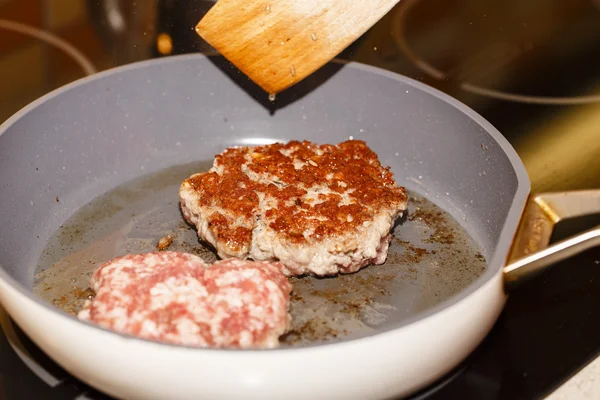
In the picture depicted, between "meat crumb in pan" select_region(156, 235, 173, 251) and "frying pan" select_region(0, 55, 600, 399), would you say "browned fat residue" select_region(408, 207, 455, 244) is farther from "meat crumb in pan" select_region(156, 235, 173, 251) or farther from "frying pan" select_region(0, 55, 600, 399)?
"meat crumb in pan" select_region(156, 235, 173, 251)

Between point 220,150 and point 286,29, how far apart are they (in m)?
0.49

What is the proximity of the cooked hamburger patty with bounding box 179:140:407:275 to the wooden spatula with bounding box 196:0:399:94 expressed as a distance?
288 mm

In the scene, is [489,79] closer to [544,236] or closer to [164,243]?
[544,236]

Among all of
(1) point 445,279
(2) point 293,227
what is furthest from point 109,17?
(1) point 445,279

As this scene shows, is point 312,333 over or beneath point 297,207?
beneath

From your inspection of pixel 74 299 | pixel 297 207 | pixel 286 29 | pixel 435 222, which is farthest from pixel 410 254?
pixel 74 299

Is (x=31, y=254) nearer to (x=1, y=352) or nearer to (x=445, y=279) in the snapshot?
(x=1, y=352)

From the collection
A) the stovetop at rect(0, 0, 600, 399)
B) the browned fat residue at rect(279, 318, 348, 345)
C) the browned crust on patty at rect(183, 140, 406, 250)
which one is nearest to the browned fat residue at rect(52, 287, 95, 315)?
the stovetop at rect(0, 0, 600, 399)

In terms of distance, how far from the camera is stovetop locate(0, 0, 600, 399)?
5.03ft

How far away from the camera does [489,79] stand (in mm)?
2846

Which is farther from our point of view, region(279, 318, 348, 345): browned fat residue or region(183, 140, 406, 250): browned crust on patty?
region(183, 140, 406, 250): browned crust on patty

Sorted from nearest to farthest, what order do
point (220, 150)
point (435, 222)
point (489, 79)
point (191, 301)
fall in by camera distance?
1. point (191, 301)
2. point (435, 222)
3. point (220, 150)
4. point (489, 79)

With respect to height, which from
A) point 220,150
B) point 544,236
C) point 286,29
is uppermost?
point 286,29

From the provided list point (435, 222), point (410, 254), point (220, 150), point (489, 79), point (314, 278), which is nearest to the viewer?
point (314, 278)
